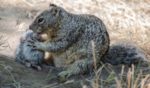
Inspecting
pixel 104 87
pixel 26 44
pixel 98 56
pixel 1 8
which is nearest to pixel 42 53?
pixel 26 44

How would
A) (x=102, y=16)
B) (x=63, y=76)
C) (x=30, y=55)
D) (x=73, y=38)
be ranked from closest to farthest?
(x=63, y=76), (x=73, y=38), (x=30, y=55), (x=102, y=16)

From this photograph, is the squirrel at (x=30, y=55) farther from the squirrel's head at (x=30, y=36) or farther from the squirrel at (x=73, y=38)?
the squirrel at (x=73, y=38)

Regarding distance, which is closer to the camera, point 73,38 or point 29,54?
point 73,38

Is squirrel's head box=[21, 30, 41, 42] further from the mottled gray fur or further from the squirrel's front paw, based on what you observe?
the squirrel's front paw

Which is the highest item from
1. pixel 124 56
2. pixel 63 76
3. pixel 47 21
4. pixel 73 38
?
pixel 47 21

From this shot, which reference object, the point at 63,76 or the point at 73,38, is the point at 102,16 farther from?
the point at 63,76

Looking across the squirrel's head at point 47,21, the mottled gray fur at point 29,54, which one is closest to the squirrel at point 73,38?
the squirrel's head at point 47,21

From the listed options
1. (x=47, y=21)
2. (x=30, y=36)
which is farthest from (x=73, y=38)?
(x=30, y=36)
